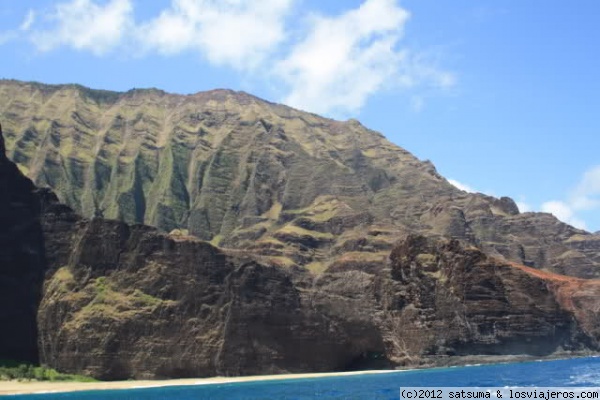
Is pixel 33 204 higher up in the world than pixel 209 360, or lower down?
higher up

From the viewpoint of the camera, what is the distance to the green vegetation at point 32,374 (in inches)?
4446

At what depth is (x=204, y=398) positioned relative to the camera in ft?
276

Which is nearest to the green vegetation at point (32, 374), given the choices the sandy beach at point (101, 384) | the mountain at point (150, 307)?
the mountain at point (150, 307)

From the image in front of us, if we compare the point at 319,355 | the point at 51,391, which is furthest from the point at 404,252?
the point at 51,391

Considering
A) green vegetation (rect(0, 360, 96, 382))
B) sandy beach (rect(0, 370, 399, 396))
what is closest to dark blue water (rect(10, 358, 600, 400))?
sandy beach (rect(0, 370, 399, 396))

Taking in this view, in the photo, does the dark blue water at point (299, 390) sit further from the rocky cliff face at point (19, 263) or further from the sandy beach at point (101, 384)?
the rocky cliff face at point (19, 263)

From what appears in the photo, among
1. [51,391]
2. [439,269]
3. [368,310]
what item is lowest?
[51,391]

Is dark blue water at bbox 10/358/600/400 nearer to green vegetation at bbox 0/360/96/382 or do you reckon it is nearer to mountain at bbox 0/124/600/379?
mountain at bbox 0/124/600/379

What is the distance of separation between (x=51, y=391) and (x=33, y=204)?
41.5 metres

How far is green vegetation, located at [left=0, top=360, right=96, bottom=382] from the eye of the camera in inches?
4446

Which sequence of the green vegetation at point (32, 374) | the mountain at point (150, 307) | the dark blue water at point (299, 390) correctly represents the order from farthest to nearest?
the mountain at point (150, 307)
the green vegetation at point (32, 374)
the dark blue water at point (299, 390)

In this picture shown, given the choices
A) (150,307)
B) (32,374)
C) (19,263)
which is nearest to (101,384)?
(32,374)

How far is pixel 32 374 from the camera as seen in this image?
114 metres

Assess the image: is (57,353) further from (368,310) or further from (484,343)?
(484,343)
